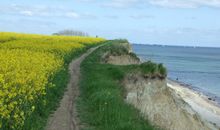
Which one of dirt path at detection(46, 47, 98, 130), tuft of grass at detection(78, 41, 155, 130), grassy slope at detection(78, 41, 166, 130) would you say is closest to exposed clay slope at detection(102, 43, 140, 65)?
grassy slope at detection(78, 41, 166, 130)

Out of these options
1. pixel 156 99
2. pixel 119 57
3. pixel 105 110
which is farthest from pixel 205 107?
pixel 105 110

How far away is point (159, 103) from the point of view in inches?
1017

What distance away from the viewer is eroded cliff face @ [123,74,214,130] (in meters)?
24.6

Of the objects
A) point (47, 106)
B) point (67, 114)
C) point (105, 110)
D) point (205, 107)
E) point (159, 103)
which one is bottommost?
point (205, 107)

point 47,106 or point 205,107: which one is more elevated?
point 47,106

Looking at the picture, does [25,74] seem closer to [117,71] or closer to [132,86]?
A: [132,86]

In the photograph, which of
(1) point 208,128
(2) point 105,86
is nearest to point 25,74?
(2) point 105,86

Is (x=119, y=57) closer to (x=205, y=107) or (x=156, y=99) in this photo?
(x=205, y=107)

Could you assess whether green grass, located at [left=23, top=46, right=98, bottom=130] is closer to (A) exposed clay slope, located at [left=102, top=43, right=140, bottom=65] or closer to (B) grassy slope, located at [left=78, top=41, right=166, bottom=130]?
(B) grassy slope, located at [left=78, top=41, right=166, bottom=130]

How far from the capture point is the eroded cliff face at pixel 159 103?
24641 millimetres

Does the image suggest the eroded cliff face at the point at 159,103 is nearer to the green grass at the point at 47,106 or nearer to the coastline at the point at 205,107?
the green grass at the point at 47,106

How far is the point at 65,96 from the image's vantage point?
68.8ft

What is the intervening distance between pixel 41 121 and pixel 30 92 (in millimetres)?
1738

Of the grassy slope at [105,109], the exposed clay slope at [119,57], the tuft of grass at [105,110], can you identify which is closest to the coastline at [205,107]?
the exposed clay slope at [119,57]
